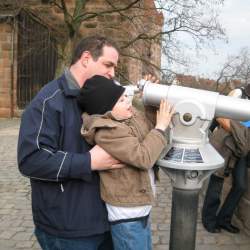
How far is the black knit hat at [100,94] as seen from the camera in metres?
2.12

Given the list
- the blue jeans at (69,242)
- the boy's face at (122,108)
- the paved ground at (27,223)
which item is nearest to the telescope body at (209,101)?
the boy's face at (122,108)

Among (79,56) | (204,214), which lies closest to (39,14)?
(204,214)

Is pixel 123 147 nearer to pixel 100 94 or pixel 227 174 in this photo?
pixel 100 94

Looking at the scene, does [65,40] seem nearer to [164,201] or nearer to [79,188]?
[164,201]

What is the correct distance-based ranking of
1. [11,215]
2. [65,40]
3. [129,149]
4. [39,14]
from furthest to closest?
[39,14] < [65,40] < [11,215] < [129,149]

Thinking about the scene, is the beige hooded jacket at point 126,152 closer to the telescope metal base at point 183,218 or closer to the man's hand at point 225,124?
the telescope metal base at point 183,218

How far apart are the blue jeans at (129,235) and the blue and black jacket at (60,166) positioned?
7cm

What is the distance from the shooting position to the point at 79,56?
2.25 meters

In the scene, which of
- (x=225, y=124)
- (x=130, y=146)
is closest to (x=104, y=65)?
(x=130, y=146)

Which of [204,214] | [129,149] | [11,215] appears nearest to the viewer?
[129,149]

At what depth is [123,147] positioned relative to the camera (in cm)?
206

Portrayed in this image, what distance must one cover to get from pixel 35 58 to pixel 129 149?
14969mm

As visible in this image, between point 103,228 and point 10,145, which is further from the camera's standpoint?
point 10,145

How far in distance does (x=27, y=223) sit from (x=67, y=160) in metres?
3.32
